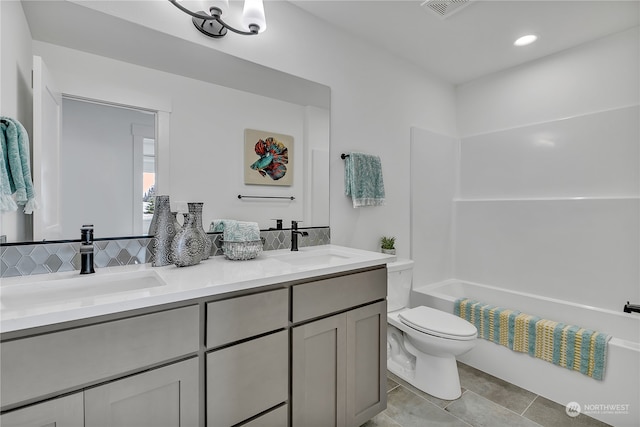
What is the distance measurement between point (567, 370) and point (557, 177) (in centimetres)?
142

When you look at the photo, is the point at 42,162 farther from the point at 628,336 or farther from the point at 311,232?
the point at 628,336

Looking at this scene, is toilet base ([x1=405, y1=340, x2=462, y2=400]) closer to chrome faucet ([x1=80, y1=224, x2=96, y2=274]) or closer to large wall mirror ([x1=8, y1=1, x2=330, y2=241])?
large wall mirror ([x1=8, y1=1, x2=330, y2=241])

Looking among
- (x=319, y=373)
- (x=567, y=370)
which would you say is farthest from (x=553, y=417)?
(x=319, y=373)

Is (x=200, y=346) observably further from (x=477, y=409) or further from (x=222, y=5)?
(x=477, y=409)

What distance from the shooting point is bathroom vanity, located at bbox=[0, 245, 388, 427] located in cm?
78

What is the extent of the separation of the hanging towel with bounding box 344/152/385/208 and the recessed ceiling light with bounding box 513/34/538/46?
1337 millimetres

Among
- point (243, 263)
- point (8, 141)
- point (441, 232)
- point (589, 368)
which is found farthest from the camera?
point (441, 232)

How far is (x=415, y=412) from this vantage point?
1.76m

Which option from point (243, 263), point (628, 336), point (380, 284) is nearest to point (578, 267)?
point (628, 336)

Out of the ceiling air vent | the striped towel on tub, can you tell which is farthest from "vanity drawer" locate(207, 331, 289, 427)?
the ceiling air vent

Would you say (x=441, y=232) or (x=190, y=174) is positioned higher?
(x=190, y=174)

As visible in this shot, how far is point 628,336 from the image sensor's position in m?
2.01

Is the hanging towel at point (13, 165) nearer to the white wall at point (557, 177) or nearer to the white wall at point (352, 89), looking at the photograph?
the white wall at point (352, 89)

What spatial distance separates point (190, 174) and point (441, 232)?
2294 millimetres
